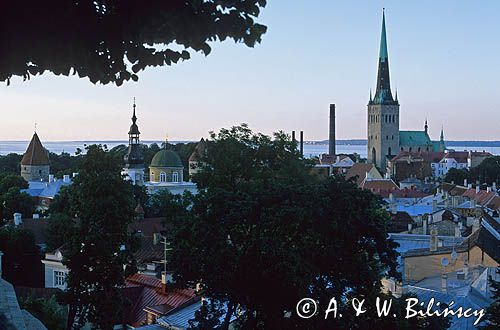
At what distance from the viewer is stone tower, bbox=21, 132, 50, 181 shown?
202 ft

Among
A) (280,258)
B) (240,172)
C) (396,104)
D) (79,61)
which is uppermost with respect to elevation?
(396,104)

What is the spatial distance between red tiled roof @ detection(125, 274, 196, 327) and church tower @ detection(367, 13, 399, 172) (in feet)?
301

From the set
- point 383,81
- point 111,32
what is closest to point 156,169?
point 111,32

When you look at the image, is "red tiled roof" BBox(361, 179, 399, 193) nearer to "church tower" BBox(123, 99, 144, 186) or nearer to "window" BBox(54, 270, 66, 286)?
"church tower" BBox(123, 99, 144, 186)

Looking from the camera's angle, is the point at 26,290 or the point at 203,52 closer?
the point at 203,52

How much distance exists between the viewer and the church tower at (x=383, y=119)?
361 feet

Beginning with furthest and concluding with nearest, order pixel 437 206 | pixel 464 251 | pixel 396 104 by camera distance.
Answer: pixel 396 104
pixel 437 206
pixel 464 251

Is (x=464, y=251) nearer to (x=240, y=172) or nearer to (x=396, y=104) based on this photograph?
(x=240, y=172)

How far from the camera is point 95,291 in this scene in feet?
51.5

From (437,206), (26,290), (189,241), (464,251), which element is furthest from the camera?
(437,206)

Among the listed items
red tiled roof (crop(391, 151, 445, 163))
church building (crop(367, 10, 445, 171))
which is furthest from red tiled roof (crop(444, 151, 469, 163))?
church building (crop(367, 10, 445, 171))

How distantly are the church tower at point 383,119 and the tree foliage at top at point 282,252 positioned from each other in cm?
9663

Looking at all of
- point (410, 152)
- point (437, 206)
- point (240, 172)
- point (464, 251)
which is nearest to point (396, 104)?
point (410, 152)

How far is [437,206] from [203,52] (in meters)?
41.4
